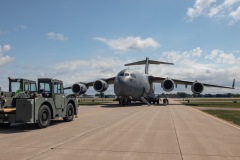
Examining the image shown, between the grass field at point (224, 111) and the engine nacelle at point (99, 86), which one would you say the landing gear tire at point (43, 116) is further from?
the engine nacelle at point (99, 86)

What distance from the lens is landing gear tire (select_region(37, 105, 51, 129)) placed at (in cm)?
1327

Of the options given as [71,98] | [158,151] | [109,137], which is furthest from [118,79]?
[158,151]

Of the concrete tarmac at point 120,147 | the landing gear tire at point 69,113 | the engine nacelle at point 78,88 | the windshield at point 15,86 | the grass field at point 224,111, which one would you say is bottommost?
the grass field at point 224,111

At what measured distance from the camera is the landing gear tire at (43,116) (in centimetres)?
1327

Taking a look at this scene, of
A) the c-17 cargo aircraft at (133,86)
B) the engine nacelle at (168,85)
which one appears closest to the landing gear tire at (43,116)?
the c-17 cargo aircraft at (133,86)

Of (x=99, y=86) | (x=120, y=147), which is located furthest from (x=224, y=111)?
(x=120, y=147)

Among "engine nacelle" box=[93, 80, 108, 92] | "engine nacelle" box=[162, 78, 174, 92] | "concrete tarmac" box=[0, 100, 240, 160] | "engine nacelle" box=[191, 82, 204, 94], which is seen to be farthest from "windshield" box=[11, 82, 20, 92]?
"engine nacelle" box=[191, 82, 204, 94]

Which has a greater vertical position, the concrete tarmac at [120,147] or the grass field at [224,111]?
the concrete tarmac at [120,147]

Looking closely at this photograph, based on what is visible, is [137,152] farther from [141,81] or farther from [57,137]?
[141,81]

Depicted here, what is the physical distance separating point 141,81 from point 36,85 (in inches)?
996

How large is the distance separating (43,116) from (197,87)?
31.8 metres

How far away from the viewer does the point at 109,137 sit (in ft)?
34.8

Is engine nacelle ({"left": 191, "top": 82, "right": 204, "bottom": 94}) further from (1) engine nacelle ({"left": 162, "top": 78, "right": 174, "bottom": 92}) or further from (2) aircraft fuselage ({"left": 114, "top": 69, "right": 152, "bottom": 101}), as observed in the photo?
(2) aircraft fuselage ({"left": 114, "top": 69, "right": 152, "bottom": 101})

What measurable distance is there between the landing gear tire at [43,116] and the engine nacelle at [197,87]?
30478 mm
